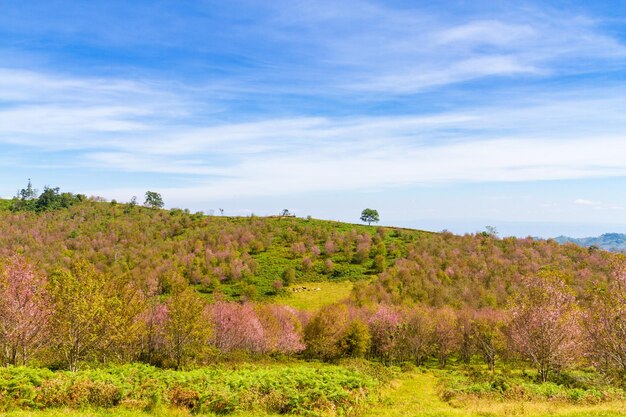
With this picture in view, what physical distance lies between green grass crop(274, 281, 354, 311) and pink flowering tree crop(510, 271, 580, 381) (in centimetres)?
8216

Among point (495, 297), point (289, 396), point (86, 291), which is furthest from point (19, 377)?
point (495, 297)

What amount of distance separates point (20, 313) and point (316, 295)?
338 ft

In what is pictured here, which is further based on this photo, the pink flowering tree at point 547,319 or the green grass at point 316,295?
the green grass at point 316,295

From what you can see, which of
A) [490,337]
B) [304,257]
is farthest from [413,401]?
[304,257]

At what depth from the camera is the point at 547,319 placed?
40.8 metres

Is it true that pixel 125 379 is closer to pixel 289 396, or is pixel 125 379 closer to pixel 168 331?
pixel 289 396

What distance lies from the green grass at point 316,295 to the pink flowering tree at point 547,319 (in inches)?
3234

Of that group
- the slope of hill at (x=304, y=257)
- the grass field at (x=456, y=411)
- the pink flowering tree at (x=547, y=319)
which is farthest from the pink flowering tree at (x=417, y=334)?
the grass field at (x=456, y=411)

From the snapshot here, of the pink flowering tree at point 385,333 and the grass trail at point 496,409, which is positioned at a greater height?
the grass trail at point 496,409

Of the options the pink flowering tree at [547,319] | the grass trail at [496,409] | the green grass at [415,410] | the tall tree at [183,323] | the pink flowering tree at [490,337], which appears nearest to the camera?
the green grass at [415,410]

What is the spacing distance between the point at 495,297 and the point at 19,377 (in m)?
116

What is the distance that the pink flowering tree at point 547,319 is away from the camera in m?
40.9

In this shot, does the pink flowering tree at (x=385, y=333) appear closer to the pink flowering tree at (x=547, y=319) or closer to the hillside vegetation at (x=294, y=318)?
the hillside vegetation at (x=294, y=318)

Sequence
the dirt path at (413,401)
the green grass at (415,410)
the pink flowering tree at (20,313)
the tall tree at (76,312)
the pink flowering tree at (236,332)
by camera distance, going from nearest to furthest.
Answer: the green grass at (415,410)
the dirt path at (413,401)
the pink flowering tree at (20,313)
the tall tree at (76,312)
the pink flowering tree at (236,332)
